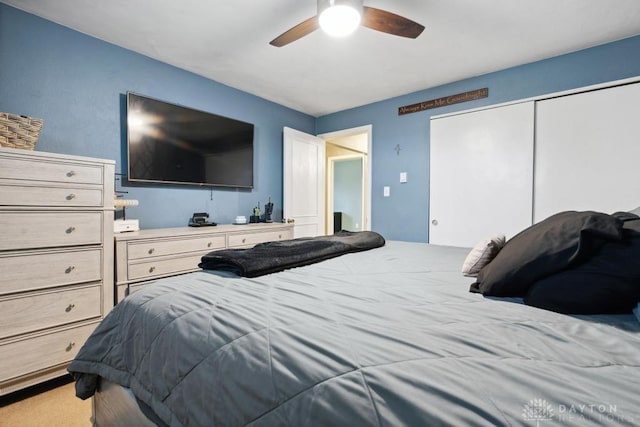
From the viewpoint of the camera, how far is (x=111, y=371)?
38.5 inches

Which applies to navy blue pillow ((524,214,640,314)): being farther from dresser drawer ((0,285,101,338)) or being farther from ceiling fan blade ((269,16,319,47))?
dresser drawer ((0,285,101,338))

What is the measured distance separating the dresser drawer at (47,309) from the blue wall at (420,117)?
3.08 metres

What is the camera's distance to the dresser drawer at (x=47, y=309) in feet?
5.06

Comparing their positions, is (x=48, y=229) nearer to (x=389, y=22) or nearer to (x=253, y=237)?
(x=253, y=237)

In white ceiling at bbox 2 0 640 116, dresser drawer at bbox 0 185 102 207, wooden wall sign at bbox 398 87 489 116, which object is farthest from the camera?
wooden wall sign at bbox 398 87 489 116

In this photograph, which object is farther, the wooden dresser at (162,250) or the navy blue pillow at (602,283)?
the wooden dresser at (162,250)

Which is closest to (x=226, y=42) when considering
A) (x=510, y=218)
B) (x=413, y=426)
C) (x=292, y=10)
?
(x=292, y=10)

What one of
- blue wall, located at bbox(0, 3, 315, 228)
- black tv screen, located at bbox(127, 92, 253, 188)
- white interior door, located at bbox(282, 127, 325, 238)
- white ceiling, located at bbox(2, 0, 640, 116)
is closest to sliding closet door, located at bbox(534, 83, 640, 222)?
white ceiling, located at bbox(2, 0, 640, 116)

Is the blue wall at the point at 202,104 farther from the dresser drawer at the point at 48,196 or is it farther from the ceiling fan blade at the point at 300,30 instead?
the ceiling fan blade at the point at 300,30

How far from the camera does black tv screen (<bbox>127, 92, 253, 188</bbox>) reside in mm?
2490

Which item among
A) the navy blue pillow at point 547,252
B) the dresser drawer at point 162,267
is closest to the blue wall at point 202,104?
the dresser drawer at point 162,267

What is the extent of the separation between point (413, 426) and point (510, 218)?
9.86 ft

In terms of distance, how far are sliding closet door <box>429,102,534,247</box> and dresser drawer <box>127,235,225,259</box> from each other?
2439 millimetres

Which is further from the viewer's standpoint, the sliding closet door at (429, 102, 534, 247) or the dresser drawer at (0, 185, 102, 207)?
the sliding closet door at (429, 102, 534, 247)
